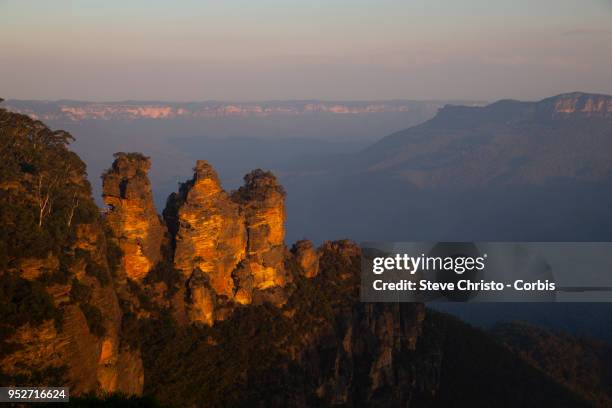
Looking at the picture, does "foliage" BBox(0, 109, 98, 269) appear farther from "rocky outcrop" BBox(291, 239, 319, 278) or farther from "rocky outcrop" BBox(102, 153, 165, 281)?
"rocky outcrop" BBox(291, 239, 319, 278)

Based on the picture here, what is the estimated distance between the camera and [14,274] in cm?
1919

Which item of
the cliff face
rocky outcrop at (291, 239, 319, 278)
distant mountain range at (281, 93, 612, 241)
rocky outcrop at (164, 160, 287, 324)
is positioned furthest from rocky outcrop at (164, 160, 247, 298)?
distant mountain range at (281, 93, 612, 241)

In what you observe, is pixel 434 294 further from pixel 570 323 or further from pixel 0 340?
pixel 570 323

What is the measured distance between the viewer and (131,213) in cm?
2777

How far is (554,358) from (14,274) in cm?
4559

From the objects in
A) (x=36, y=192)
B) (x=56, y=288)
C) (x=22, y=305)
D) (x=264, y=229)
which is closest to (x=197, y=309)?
(x=264, y=229)

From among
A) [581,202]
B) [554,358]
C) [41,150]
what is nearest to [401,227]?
[581,202]

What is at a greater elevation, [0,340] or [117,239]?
[117,239]

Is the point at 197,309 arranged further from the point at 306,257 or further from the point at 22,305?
the point at 22,305

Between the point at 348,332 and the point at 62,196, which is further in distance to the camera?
the point at 348,332

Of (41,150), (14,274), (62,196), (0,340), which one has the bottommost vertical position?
(0,340)

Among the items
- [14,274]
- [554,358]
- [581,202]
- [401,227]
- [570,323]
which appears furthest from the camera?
[401,227]

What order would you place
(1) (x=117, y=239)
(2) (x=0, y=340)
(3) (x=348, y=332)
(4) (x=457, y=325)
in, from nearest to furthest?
(2) (x=0, y=340) < (1) (x=117, y=239) < (3) (x=348, y=332) < (4) (x=457, y=325)

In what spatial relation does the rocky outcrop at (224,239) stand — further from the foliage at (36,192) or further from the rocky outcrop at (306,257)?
the foliage at (36,192)
